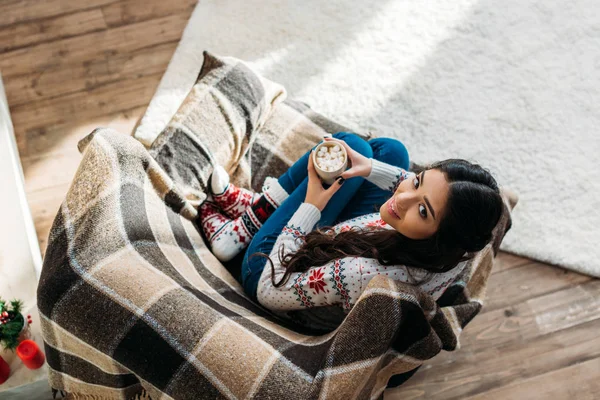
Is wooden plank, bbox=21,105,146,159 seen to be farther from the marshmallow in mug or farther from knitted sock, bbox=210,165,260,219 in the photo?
the marshmallow in mug

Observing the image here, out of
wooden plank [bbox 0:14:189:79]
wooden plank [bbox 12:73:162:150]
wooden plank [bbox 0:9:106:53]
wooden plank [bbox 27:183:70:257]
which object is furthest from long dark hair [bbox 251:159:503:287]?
wooden plank [bbox 0:9:106:53]

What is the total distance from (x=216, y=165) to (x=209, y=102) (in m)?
0.17

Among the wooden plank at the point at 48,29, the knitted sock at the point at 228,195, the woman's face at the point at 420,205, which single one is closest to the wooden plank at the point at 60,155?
the wooden plank at the point at 48,29

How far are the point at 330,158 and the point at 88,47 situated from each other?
1222mm

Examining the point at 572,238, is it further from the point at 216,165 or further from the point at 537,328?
the point at 216,165

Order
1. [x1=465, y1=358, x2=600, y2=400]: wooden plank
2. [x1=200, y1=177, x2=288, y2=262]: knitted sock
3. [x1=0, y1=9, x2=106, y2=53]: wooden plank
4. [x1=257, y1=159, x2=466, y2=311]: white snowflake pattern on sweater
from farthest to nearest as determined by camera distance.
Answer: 1. [x1=0, y1=9, x2=106, y2=53]: wooden plank
2. [x1=465, y1=358, x2=600, y2=400]: wooden plank
3. [x1=200, y1=177, x2=288, y2=262]: knitted sock
4. [x1=257, y1=159, x2=466, y2=311]: white snowflake pattern on sweater

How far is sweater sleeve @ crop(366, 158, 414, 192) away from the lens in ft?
4.41

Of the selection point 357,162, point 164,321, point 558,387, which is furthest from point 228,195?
point 558,387

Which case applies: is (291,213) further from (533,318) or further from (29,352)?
(533,318)

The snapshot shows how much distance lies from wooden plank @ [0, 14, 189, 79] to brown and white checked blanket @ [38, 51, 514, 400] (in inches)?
38.0

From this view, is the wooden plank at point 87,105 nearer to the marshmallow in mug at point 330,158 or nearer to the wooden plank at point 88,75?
the wooden plank at point 88,75

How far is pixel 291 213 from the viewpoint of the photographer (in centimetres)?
134

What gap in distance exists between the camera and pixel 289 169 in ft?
4.75

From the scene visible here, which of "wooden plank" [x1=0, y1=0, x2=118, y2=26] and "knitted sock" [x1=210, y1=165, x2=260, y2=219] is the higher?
"wooden plank" [x1=0, y1=0, x2=118, y2=26]
